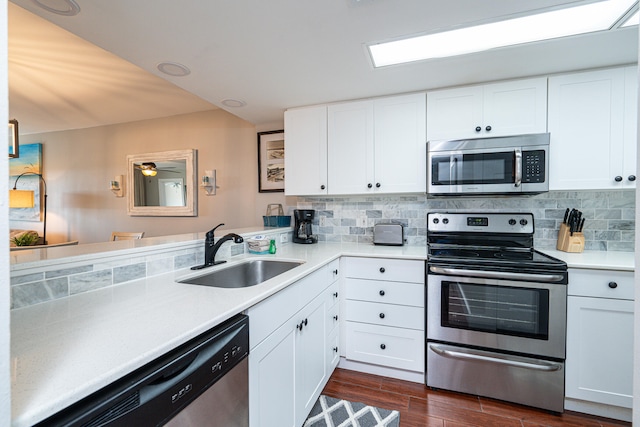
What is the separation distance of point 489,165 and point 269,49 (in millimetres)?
1716

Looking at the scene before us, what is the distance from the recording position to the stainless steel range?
5.41ft

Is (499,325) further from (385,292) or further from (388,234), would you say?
(388,234)

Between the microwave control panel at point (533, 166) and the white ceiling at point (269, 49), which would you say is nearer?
the white ceiling at point (269, 49)

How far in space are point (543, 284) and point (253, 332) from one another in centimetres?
174

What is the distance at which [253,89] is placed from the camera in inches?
84.0

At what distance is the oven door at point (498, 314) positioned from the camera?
164 cm

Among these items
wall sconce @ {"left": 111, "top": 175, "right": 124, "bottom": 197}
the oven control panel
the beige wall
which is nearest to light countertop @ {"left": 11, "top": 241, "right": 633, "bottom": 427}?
the oven control panel

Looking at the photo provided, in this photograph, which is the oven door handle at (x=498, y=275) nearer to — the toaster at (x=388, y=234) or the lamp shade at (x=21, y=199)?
the toaster at (x=388, y=234)

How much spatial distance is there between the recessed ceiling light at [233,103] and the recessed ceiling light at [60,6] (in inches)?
42.8

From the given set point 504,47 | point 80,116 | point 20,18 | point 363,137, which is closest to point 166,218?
point 80,116

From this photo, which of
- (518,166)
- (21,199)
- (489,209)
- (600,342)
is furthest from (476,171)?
(21,199)

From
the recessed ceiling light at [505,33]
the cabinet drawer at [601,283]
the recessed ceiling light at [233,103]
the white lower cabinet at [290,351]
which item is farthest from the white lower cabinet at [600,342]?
the recessed ceiling light at [233,103]

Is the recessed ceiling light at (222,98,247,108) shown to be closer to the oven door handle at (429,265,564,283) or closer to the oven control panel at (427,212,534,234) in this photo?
the oven control panel at (427,212,534,234)

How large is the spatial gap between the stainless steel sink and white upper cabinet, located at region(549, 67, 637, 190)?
1979mm
